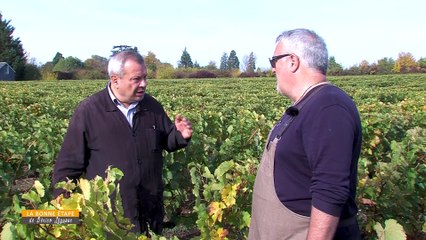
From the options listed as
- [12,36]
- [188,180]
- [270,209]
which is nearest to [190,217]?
[188,180]

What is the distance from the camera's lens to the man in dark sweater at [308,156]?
1736 millimetres

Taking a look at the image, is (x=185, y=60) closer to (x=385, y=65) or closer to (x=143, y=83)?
(x=385, y=65)

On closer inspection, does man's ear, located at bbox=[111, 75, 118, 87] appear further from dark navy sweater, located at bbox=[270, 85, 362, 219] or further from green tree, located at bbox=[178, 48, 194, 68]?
green tree, located at bbox=[178, 48, 194, 68]

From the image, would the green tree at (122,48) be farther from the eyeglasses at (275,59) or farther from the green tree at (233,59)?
the green tree at (233,59)

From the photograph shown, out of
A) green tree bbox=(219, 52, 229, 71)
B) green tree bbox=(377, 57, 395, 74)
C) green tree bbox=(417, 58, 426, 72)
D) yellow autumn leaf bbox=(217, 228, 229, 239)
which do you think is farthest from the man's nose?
green tree bbox=(219, 52, 229, 71)

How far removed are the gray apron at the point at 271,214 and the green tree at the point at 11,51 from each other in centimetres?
7641

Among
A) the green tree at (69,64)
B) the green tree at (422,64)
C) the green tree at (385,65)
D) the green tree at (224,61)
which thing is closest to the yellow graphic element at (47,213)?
the green tree at (385,65)

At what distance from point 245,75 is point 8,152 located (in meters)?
69.5

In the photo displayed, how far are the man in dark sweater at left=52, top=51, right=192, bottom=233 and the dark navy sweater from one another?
1291 millimetres

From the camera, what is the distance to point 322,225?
175cm

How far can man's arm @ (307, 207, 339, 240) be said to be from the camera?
1750 millimetres

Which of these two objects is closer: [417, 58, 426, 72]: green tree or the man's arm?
the man's arm

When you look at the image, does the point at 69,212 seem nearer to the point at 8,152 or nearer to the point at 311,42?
the point at 311,42

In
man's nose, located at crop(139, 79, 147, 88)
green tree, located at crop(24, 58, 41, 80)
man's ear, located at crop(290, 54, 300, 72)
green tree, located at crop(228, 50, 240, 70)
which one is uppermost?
green tree, located at crop(228, 50, 240, 70)
